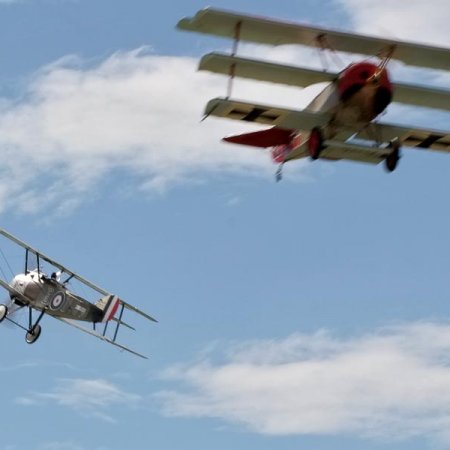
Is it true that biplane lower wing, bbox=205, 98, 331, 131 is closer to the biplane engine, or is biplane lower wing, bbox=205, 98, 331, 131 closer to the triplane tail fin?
the biplane engine

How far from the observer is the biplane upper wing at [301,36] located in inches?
1000

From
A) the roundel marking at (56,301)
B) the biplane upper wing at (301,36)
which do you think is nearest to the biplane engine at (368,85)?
the biplane upper wing at (301,36)

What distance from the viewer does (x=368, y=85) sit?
83.7 ft

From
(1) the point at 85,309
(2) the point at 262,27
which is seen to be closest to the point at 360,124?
(2) the point at 262,27

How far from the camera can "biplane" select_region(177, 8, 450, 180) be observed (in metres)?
25.5

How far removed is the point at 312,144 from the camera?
26.2 metres

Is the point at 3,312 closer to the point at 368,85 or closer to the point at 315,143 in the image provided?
the point at 315,143

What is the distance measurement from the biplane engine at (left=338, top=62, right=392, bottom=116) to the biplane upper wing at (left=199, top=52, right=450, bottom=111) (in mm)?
560

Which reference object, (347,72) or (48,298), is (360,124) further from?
(48,298)

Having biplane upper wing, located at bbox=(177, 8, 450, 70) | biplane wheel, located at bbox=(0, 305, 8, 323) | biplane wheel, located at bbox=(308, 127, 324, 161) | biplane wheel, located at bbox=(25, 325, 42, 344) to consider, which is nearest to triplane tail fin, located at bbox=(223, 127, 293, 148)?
biplane wheel, located at bbox=(308, 127, 324, 161)

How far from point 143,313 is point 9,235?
6796 mm

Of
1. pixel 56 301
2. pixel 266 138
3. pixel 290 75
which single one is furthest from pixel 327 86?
pixel 56 301

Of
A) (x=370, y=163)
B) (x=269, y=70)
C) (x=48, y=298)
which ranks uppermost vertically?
(x=48, y=298)

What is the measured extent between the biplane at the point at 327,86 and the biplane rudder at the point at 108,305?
16824mm
